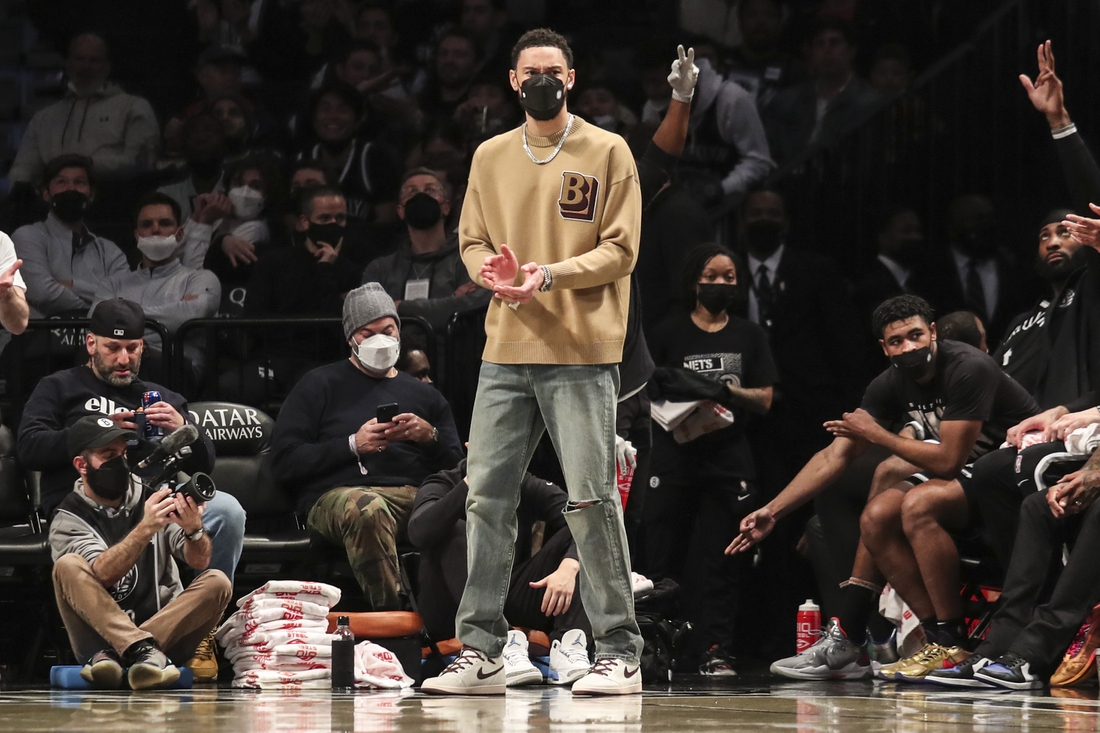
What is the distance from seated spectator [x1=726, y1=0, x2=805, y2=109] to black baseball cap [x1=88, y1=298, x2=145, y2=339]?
3.90m

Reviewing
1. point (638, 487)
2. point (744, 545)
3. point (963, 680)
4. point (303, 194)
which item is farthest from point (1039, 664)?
point (303, 194)

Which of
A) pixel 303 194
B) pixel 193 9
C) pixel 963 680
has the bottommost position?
pixel 963 680

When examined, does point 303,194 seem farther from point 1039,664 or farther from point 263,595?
point 1039,664

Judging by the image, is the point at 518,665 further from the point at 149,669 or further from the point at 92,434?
the point at 92,434

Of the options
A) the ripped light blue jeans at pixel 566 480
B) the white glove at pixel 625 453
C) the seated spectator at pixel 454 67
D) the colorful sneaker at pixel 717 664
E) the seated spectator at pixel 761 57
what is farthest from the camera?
the seated spectator at pixel 454 67

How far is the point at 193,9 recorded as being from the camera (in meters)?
9.17

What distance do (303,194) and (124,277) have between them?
3.22 feet

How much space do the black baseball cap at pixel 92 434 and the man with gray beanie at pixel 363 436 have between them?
818 millimetres

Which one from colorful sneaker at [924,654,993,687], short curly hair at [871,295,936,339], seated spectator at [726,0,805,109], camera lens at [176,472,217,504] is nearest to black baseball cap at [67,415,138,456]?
camera lens at [176,472,217,504]

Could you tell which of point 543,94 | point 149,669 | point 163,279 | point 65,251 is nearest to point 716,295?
point 543,94

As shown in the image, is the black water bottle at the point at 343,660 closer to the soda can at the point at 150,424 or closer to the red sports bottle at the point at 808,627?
the soda can at the point at 150,424

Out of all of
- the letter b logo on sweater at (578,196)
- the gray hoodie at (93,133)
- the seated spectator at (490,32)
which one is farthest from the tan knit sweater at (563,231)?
the gray hoodie at (93,133)

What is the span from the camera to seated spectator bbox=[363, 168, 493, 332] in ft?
23.2

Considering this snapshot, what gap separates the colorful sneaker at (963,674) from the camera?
5.15m
